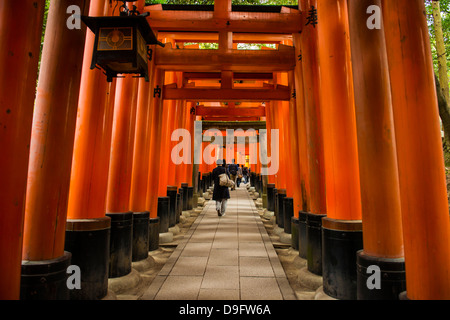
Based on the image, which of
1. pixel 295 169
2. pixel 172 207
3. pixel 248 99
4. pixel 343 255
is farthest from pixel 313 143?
pixel 172 207

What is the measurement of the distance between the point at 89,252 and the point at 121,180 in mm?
1342

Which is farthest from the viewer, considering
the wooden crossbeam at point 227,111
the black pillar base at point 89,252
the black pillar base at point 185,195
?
the wooden crossbeam at point 227,111

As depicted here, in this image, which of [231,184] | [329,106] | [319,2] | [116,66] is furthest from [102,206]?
[231,184]

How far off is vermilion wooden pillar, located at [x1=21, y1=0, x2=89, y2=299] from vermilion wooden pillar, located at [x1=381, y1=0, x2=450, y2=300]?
269 centimetres

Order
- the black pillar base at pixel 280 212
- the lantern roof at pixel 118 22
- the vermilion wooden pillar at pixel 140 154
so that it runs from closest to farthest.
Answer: the lantern roof at pixel 118 22, the vermilion wooden pillar at pixel 140 154, the black pillar base at pixel 280 212

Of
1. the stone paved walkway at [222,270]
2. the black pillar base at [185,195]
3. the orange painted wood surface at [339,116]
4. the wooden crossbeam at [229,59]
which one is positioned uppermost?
the wooden crossbeam at [229,59]

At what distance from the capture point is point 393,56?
1.89 meters

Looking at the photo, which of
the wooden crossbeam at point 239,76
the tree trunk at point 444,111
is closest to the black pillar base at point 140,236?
the wooden crossbeam at point 239,76

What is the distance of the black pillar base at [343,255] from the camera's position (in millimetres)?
2951

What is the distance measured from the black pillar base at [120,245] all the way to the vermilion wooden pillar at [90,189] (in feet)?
2.06

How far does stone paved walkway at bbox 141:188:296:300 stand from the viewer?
3.29m

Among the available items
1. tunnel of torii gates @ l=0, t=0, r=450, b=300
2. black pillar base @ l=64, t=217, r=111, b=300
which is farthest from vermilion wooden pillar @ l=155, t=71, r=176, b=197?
black pillar base @ l=64, t=217, r=111, b=300

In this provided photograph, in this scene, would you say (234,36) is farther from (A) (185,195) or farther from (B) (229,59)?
(A) (185,195)

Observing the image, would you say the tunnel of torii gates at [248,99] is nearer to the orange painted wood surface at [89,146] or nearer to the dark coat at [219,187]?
the orange painted wood surface at [89,146]
